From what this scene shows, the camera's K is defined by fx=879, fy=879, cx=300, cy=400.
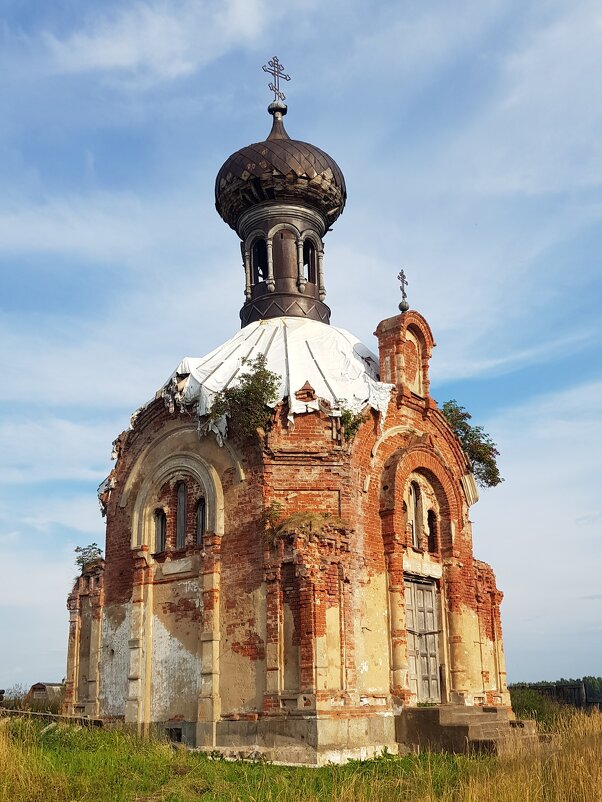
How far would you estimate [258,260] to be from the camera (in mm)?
19281

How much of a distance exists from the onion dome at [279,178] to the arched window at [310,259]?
87 centimetres

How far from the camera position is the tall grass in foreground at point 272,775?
8.28 metres

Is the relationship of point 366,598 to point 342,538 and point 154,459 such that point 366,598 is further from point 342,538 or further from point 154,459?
point 154,459

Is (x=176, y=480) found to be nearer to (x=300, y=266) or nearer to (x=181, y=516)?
(x=181, y=516)

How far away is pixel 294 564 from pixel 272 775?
3.20 metres

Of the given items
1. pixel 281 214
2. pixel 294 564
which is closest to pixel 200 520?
pixel 294 564

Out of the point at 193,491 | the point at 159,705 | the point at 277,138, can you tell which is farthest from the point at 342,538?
the point at 277,138

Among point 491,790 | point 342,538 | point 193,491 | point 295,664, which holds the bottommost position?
point 491,790

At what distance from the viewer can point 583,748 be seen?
376 inches

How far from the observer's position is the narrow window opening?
16094 mm

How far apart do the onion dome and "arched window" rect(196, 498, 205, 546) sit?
731 cm

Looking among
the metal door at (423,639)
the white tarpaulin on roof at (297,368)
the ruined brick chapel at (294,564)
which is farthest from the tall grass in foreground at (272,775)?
the white tarpaulin on roof at (297,368)

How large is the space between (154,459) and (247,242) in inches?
224

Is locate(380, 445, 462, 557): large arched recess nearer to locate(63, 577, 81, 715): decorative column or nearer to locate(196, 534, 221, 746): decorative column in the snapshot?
locate(196, 534, 221, 746): decorative column
